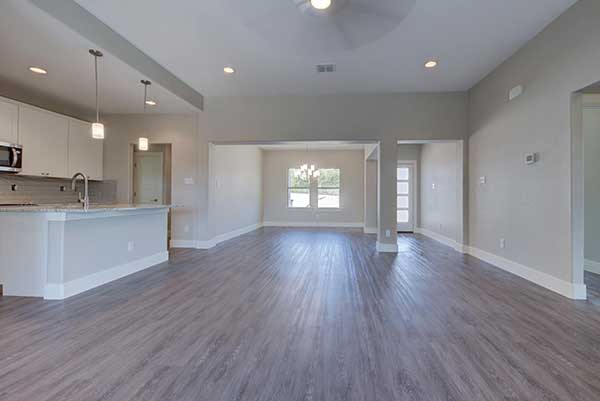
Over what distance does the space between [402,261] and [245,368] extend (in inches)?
146

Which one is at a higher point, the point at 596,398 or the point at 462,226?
the point at 462,226

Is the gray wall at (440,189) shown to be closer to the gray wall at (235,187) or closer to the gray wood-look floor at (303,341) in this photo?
the gray wood-look floor at (303,341)

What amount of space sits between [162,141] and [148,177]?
1.75 meters

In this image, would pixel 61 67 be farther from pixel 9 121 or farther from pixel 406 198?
pixel 406 198

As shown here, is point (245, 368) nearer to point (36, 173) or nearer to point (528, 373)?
point (528, 373)

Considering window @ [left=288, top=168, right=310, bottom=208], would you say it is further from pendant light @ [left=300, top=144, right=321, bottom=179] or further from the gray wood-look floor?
the gray wood-look floor

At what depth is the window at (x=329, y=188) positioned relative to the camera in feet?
33.7

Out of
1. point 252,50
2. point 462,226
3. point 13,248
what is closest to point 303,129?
point 252,50

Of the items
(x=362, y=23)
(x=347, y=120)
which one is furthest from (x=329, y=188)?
(x=362, y=23)

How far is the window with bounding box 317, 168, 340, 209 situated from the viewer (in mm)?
10273

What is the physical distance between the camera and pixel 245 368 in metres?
1.79

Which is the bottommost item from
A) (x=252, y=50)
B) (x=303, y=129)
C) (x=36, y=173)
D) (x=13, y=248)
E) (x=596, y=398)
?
(x=596, y=398)

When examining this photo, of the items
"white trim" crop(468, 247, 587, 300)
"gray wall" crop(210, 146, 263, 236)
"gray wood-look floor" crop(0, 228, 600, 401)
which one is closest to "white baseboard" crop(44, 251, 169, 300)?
"gray wood-look floor" crop(0, 228, 600, 401)

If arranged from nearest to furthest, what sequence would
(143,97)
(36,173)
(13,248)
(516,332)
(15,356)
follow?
(15,356) → (516,332) → (13,248) → (36,173) → (143,97)
